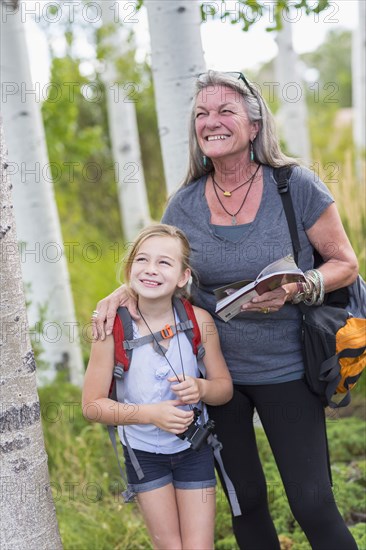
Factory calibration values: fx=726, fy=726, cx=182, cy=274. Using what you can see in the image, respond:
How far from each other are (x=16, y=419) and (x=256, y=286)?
0.91 m

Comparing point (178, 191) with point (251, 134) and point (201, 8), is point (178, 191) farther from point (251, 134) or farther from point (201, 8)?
point (201, 8)

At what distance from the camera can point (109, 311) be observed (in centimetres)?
266

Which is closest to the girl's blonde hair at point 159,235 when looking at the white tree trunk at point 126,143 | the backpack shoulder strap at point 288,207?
the backpack shoulder strap at point 288,207

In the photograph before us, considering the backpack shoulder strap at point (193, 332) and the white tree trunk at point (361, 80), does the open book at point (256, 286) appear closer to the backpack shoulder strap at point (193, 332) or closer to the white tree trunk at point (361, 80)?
the backpack shoulder strap at point (193, 332)

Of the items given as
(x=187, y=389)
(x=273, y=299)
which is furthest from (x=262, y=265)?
(x=187, y=389)

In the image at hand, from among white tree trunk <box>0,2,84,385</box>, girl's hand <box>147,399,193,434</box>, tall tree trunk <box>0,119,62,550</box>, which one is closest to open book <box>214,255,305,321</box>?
girl's hand <box>147,399,193,434</box>

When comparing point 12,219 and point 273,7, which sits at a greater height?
point 273,7

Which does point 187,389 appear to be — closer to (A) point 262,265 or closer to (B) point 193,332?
(B) point 193,332

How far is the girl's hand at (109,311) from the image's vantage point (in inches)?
103

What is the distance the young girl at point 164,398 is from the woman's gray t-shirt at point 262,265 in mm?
81

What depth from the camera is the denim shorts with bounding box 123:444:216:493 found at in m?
2.65

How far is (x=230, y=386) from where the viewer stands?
2719mm

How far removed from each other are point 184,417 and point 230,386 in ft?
0.82

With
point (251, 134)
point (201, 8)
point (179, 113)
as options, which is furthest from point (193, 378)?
point (201, 8)
